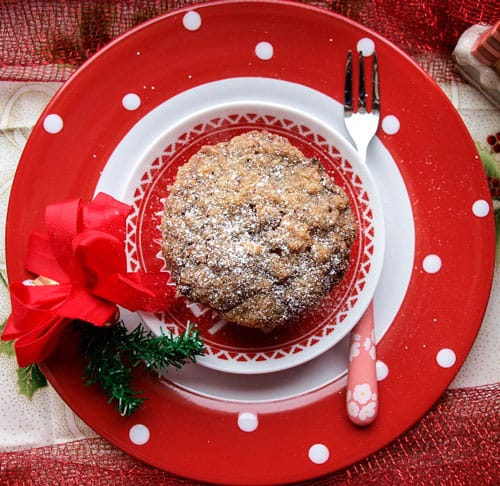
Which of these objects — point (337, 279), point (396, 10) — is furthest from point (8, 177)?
point (396, 10)

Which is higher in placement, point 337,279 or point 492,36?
point 492,36

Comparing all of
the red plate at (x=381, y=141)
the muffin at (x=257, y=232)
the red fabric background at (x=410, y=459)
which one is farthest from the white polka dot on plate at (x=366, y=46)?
the red fabric background at (x=410, y=459)

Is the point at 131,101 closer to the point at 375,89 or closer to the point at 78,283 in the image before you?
the point at 78,283

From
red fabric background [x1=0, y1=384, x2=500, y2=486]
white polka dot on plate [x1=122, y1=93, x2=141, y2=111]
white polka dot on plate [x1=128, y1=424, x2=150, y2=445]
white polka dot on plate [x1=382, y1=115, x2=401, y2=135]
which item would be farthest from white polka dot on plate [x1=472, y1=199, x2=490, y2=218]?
white polka dot on plate [x1=128, y1=424, x2=150, y2=445]

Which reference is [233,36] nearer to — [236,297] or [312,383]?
[236,297]

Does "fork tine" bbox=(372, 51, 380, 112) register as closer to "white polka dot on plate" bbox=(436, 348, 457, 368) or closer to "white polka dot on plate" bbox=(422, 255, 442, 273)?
"white polka dot on plate" bbox=(422, 255, 442, 273)

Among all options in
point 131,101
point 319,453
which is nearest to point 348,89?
point 131,101

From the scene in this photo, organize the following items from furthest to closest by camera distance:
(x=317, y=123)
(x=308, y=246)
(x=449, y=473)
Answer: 1. (x=449, y=473)
2. (x=317, y=123)
3. (x=308, y=246)
